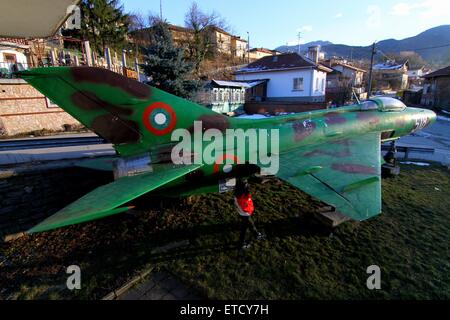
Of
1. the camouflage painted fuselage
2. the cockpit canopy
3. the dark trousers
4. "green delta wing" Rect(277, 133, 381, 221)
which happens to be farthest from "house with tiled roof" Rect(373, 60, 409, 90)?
the dark trousers

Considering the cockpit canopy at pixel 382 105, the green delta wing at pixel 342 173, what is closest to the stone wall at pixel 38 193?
the green delta wing at pixel 342 173

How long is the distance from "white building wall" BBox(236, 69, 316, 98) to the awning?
102 feet

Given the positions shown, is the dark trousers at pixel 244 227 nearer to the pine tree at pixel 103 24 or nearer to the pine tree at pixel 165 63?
the pine tree at pixel 165 63

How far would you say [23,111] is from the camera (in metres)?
19.5

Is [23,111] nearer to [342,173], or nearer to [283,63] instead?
[342,173]

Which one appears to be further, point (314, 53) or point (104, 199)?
point (314, 53)

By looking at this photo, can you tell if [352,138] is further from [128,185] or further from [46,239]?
[46,239]

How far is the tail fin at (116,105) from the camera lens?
17.8 feet

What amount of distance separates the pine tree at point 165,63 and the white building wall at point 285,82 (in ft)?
76.7

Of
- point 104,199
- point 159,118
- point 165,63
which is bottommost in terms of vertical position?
point 104,199

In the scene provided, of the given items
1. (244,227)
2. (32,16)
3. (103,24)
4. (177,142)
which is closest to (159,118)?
(177,142)

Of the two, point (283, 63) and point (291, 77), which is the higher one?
point (283, 63)

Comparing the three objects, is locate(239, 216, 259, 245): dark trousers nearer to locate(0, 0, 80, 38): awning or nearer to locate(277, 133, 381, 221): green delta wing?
locate(277, 133, 381, 221): green delta wing

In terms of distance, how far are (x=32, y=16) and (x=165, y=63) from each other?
7.67 m
